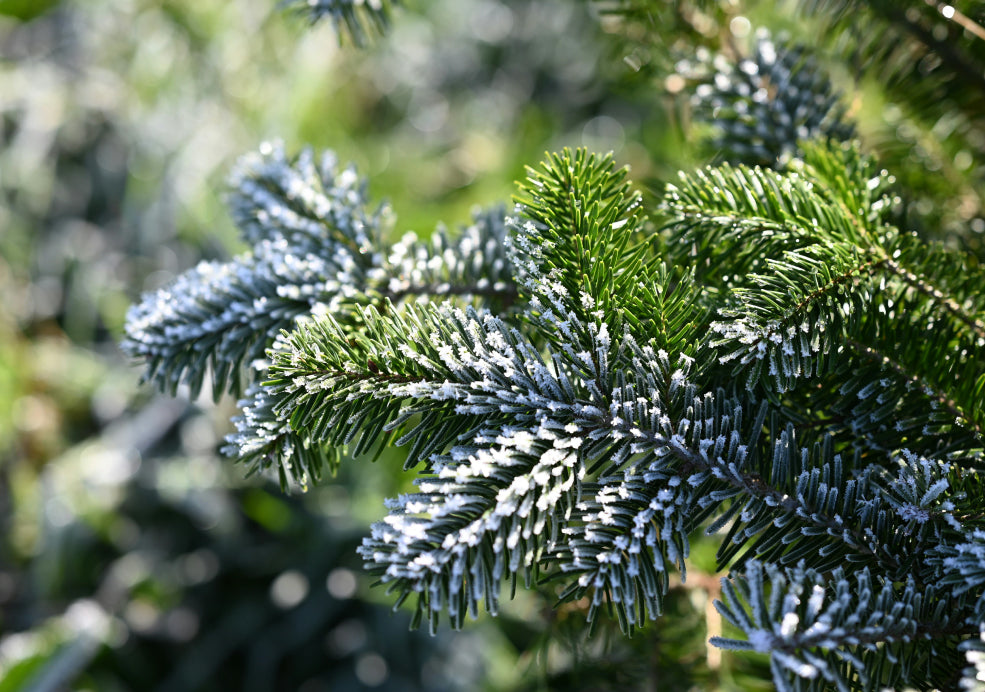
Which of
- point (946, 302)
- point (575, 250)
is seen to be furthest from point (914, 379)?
point (575, 250)

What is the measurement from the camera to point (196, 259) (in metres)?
1.22

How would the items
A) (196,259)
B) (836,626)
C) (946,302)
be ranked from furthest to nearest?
(196,259) < (946,302) < (836,626)

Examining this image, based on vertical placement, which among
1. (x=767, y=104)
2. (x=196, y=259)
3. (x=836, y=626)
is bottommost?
(x=836, y=626)

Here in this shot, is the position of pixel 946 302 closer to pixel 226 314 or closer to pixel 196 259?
pixel 226 314

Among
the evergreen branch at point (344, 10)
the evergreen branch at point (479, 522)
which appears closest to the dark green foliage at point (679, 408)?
the evergreen branch at point (479, 522)

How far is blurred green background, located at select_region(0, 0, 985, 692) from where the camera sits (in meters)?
0.97

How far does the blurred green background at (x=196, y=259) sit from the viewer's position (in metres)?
0.97

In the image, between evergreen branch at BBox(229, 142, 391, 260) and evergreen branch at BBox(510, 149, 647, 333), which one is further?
evergreen branch at BBox(229, 142, 391, 260)

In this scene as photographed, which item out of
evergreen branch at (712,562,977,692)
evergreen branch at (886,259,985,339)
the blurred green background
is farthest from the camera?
the blurred green background

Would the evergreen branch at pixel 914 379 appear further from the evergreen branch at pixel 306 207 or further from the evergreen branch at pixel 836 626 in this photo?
the evergreen branch at pixel 306 207

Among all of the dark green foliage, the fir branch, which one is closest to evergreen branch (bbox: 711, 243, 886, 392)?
the dark green foliage

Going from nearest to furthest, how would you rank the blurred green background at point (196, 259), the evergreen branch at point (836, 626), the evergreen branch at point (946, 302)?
the evergreen branch at point (836, 626) < the evergreen branch at point (946, 302) < the blurred green background at point (196, 259)

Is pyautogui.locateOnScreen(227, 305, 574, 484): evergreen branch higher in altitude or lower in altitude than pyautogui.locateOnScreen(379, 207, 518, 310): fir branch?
lower

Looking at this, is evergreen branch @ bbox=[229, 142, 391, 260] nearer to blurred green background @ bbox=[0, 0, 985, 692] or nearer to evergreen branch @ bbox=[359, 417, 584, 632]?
evergreen branch @ bbox=[359, 417, 584, 632]
